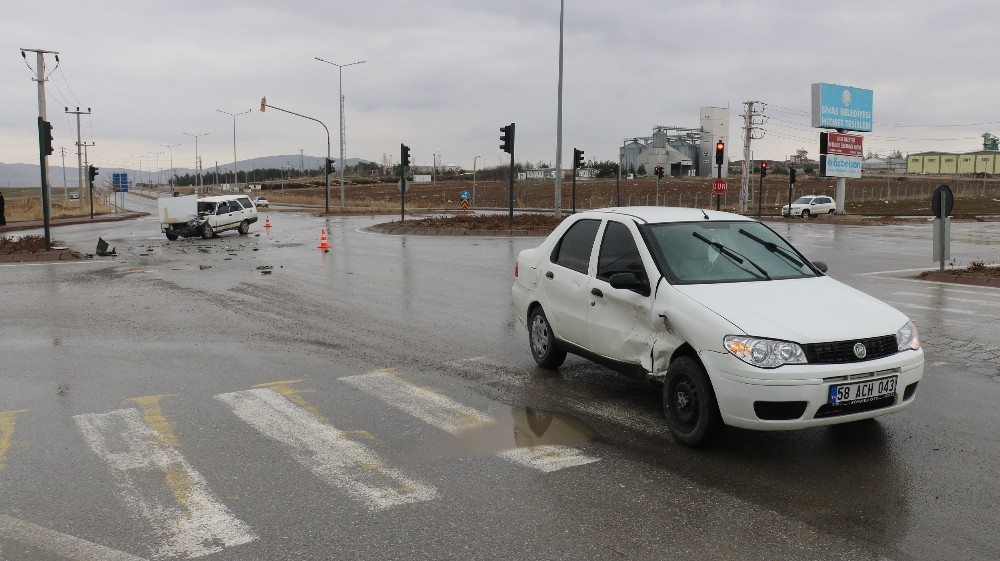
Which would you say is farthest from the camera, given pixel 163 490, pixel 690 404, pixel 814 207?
pixel 814 207

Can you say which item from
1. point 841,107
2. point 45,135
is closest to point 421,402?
point 45,135

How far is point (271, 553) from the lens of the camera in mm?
4016

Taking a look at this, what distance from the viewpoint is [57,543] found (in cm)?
413

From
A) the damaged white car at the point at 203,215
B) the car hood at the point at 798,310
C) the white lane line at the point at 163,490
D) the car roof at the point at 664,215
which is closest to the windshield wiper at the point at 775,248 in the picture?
the car roof at the point at 664,215

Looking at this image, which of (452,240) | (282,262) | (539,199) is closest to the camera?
(282,262)

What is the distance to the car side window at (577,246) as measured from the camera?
7.21 meters

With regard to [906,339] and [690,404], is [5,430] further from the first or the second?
[906,339]

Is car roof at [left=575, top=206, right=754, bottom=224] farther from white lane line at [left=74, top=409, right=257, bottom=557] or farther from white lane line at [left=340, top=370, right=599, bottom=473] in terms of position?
white lane line at [left=74, top=409, right=257, bottom=557]

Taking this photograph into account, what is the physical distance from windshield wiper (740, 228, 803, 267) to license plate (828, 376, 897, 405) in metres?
1.57

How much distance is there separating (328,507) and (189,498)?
2.80ft

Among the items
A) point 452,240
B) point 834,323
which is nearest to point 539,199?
point 452,240

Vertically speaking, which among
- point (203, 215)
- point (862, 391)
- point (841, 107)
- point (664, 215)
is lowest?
point (862, 391)

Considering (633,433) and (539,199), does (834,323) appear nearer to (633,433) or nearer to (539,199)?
(633,433)

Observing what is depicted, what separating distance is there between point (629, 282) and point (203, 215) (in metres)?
29.8
